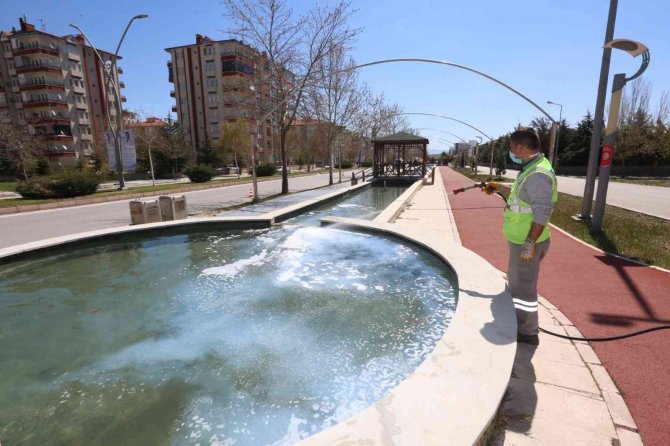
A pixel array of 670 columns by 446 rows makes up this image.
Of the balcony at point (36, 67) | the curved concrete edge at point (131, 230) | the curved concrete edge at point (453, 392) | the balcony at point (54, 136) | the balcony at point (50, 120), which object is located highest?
the balcony at point (36, 67)

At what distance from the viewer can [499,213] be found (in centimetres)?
1133

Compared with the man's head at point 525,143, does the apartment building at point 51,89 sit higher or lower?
higher

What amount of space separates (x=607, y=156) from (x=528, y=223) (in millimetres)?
7229

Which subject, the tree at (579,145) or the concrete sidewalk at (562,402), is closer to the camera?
the concrete sidewalk at (562,402)

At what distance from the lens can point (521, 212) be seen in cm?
313

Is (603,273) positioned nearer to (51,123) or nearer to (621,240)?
(621,240)

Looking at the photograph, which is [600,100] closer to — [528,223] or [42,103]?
[528,223]

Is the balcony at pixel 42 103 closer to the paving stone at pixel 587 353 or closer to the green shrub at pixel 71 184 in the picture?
the green shrub at pixel 71 184

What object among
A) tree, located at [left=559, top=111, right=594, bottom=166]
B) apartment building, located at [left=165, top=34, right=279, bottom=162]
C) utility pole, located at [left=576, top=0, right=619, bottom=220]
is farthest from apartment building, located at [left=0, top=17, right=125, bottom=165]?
tree, located at [left=559, top=111, right=594, bottom=166]

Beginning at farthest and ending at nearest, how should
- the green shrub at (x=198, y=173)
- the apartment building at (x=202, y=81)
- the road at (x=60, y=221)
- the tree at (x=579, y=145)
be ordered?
the apartment building at (x=202, y=81), the tree at (x=579, y=145), the green shrub at (x=198, y=173), the road at (x=60, y=221)

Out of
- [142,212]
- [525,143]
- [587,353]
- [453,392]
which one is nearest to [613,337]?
[587,353]

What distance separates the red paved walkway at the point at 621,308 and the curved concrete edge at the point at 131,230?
213 inches

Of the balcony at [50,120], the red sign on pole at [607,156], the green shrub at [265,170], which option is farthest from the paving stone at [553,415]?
the balcony at [50,120]

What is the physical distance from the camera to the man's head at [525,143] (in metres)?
3.12
